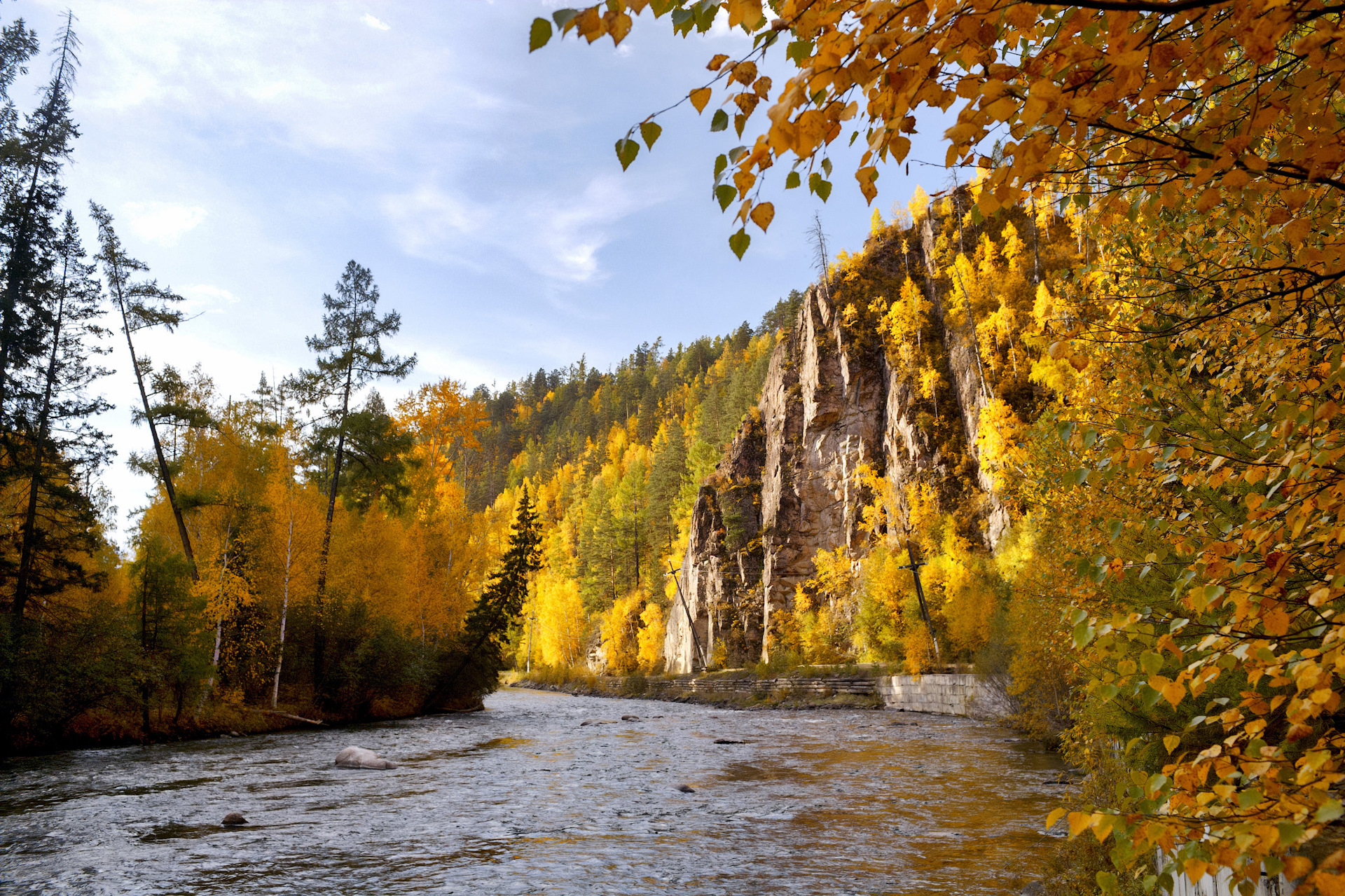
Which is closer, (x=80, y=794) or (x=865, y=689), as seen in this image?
(x=80, y=794)

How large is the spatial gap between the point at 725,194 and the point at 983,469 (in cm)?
4242

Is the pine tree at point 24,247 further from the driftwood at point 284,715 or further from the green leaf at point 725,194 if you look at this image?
the green leaf at point 725,194

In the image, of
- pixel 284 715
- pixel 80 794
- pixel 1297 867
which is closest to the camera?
pixel 1297 867

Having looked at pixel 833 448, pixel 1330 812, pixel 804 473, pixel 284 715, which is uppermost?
pixel 833 448

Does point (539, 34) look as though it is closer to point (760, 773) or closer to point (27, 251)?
point (760, 773)

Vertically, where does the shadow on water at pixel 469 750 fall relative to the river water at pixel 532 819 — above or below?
below

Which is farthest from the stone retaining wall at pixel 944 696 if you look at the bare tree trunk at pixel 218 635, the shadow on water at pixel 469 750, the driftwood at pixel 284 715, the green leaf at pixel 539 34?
the green leaf at pixel 539 34

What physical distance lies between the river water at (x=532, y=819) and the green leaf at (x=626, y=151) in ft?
23.3

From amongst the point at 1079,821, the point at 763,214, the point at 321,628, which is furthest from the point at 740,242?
the point at 321,628

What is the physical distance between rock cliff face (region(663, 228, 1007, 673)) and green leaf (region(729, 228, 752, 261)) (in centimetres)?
4510

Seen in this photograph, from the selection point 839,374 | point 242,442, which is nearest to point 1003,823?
point 242,442

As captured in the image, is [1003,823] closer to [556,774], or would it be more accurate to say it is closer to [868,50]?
[556,774]

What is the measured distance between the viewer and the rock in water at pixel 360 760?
1482 cm

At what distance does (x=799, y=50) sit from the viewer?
6.17ft
